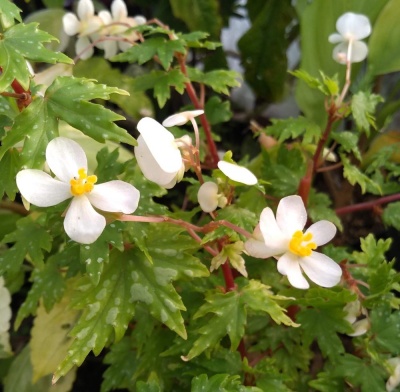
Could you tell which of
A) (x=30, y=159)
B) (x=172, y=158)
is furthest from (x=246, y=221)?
(x=30, y=159)

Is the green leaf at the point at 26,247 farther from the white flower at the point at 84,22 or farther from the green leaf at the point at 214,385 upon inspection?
the white flower at the point at 84,22

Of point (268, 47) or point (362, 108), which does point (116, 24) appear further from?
point (268, 47)

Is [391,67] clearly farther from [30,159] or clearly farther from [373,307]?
[30,159]

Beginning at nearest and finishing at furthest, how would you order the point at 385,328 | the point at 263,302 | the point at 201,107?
the point at 263,302 < the point at 385,328 < the point at 201,107

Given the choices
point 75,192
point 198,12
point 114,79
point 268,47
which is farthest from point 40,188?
point 268,47

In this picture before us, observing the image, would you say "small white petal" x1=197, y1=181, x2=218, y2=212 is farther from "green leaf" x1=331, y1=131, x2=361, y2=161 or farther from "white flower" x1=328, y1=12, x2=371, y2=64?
"white flower" x1=328, y1=12, x2=371, y2=64
